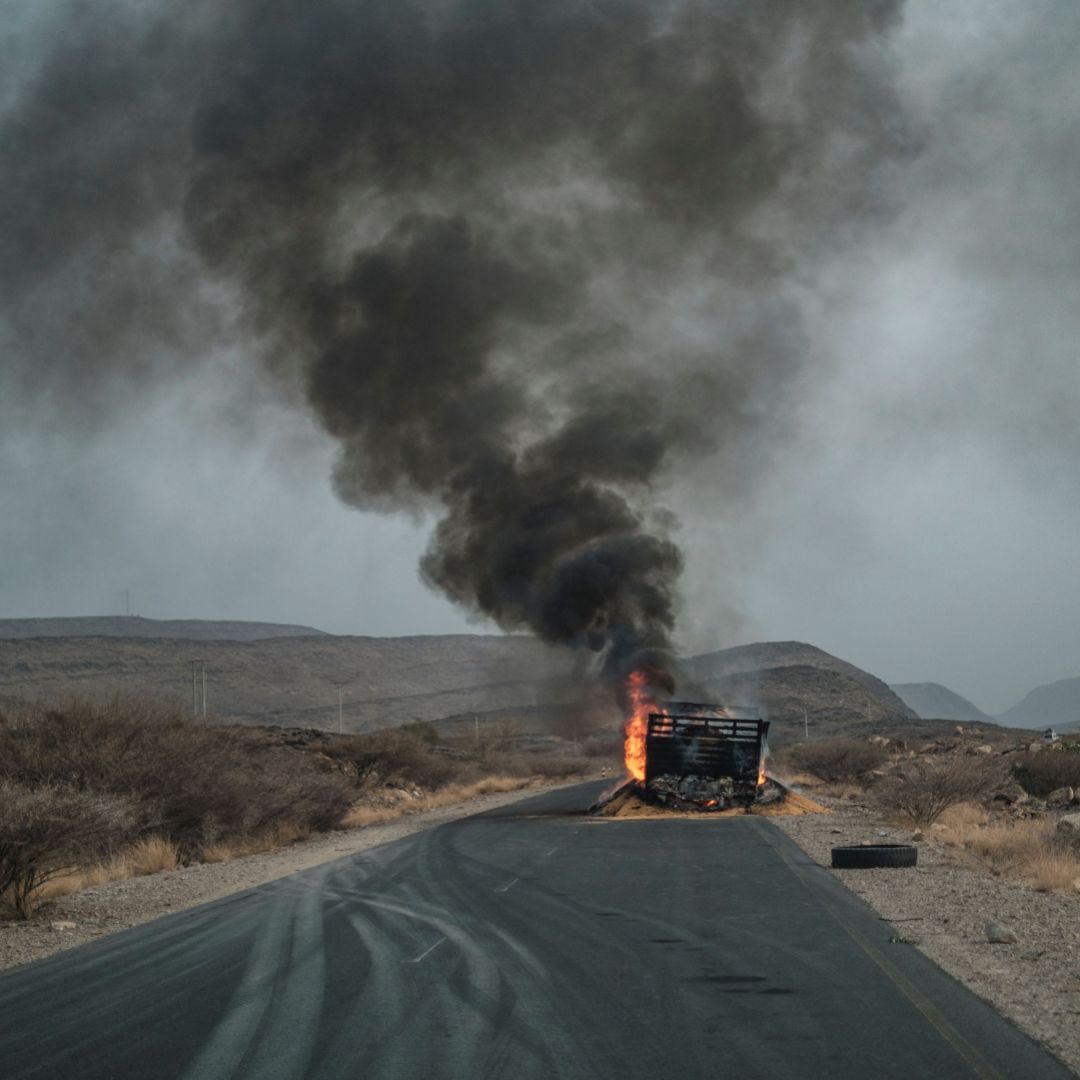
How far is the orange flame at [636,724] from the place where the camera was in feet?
105

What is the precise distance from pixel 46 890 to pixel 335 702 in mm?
125629

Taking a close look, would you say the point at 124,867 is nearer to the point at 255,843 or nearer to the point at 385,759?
the point at 255,843

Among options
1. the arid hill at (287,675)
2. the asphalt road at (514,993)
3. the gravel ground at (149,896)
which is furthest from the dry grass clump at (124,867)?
the arid hill at (287,675)

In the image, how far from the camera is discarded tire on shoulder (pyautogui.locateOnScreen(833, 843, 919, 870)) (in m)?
18.2

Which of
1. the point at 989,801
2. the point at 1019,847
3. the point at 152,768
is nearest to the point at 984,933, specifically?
the point at 1019,847

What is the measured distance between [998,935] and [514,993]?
5.05 meters

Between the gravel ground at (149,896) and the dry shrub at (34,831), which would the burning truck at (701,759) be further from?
the dry shrub at (34,831)

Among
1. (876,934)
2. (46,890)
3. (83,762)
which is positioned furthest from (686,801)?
(876,934)

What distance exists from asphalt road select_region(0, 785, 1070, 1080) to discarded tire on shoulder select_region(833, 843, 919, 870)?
2.08 m

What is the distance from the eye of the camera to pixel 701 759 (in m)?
30.7

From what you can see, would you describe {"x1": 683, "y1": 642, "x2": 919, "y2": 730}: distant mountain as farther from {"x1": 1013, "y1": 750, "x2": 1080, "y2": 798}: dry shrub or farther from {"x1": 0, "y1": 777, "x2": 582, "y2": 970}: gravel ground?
{"x1": 0, "y1": 777, "x2": 582, "y2": 970}: gravel ground

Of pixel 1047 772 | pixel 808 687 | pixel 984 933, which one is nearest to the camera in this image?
pixel 984 933

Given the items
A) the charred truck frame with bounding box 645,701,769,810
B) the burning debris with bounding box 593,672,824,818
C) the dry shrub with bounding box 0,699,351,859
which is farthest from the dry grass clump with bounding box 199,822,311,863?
the charred truck frame with bounding box 645,701,769,810

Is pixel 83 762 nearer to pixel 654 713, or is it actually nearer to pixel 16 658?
pixel 654 713
